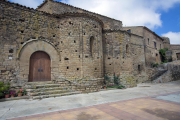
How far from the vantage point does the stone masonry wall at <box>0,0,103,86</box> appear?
817cm

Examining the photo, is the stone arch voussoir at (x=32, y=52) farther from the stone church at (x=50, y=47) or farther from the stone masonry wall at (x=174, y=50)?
the stone masonry wall at (x=174, y=50)

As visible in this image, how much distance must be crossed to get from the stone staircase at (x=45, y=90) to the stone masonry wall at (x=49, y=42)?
719mm

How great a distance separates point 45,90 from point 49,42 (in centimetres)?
359

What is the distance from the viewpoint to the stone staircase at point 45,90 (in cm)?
761

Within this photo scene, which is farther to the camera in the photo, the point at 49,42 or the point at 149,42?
the point at 149,42

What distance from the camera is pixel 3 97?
732 cm

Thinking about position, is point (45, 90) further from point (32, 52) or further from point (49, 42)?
point (49, 42)

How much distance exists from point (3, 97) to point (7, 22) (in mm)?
4688

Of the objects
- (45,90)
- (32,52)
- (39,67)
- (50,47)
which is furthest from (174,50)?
(32,52)

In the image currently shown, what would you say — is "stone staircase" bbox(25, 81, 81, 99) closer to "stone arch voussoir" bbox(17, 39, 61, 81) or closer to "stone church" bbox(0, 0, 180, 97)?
"stone church" bbox(0, 0, 180, 97)

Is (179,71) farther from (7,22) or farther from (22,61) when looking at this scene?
(7,22)

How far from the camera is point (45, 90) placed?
822 cm

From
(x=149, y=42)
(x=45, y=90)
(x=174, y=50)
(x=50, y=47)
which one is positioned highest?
(x=149, y=42)

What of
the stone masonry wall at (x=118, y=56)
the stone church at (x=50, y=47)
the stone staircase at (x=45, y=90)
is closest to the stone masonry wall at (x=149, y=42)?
the stone masonry wall at (x=118, y=56)
